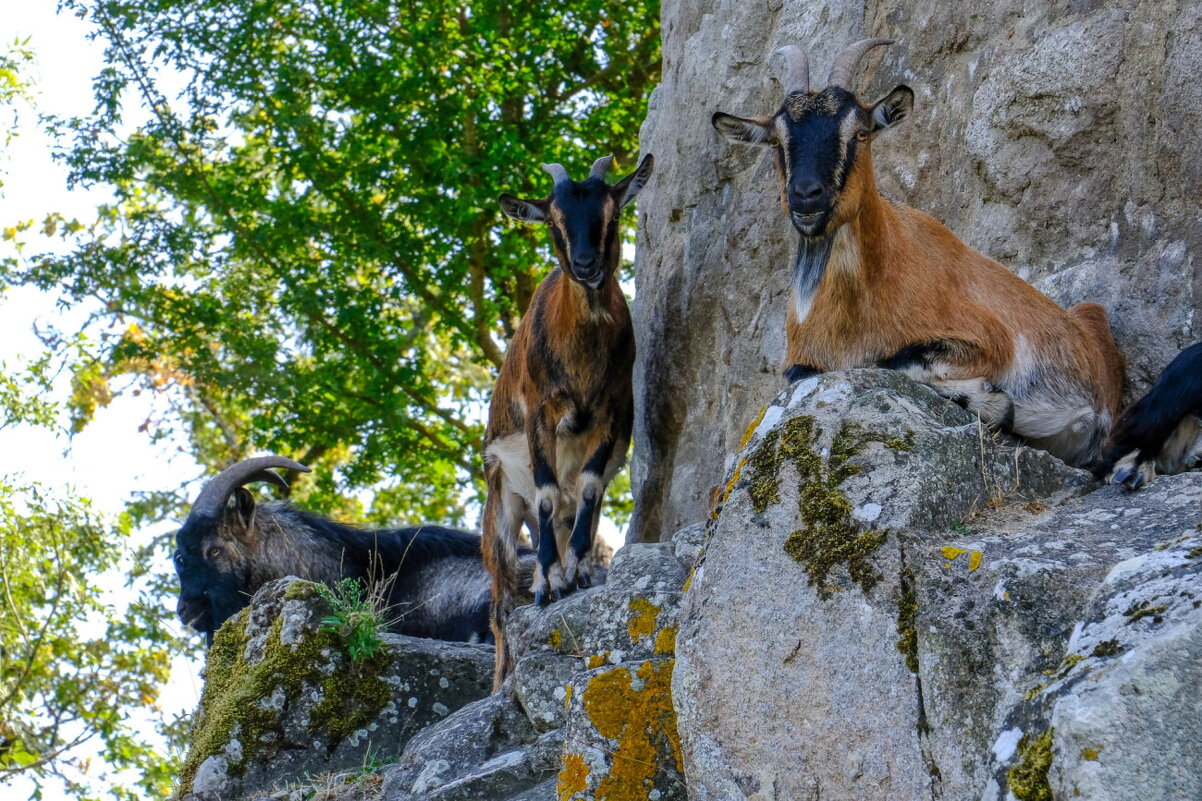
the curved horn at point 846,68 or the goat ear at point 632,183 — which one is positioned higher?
the goat ear at point 632,183

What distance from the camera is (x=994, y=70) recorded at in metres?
7.03

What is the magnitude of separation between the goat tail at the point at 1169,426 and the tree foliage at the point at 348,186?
840cm

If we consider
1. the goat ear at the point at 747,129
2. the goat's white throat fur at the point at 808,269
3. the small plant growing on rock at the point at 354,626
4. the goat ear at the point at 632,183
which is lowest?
the small plant growing on rock at the point at 354,626

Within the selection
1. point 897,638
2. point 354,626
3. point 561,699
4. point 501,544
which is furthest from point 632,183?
point 897,638

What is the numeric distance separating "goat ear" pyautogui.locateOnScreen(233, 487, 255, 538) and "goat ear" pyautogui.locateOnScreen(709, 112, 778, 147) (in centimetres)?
527

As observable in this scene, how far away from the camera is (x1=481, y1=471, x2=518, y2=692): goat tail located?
8.45m

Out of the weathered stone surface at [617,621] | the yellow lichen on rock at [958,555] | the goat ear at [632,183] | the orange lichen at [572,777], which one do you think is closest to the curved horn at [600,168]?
the goat ear at [632,183]

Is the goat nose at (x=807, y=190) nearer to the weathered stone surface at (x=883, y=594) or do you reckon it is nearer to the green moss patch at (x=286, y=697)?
the weathered stone surface at (x=883, y=594)

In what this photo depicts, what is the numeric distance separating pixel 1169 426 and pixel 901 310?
1.16 m

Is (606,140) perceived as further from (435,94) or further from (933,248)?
(933,248)

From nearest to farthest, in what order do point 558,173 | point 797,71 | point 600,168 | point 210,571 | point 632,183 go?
point 797,71
point 632,183
point 558,173
point 600,168
point 210,571

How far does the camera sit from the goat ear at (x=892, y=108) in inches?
235

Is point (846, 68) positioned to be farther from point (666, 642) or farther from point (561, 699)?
point (561, 699)

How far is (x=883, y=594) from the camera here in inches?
164
